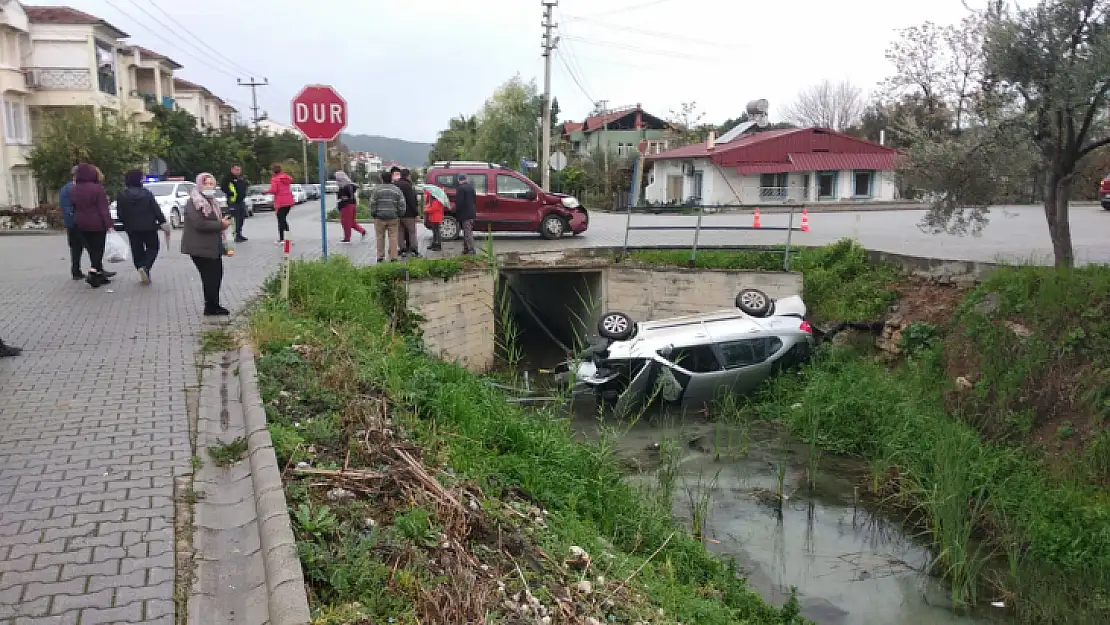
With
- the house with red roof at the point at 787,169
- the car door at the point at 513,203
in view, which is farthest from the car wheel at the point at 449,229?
the house with red roof at the point at 787,169

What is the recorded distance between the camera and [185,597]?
14.1 ft

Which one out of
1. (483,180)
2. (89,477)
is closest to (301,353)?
(89,477)

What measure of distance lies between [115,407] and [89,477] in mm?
1610

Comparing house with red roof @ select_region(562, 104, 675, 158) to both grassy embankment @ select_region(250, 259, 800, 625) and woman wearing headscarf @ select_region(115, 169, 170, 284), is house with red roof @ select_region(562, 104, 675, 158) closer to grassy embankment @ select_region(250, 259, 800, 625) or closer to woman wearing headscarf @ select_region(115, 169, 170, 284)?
woman wearing headscarf @ select_region(115, 169, 170, 284)

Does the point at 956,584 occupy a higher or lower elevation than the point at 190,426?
lower

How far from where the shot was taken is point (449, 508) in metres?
5.69

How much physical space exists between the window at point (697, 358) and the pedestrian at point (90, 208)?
877cm

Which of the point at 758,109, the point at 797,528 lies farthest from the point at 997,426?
the point at 758,109

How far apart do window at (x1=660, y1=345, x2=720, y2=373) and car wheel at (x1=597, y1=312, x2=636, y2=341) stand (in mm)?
1094

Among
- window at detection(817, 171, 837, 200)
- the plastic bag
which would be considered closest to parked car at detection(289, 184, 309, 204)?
window at detection(817, 171, 837, 200)

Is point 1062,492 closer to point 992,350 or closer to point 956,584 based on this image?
point 956,584

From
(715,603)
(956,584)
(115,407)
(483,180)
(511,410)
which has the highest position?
(483,180)

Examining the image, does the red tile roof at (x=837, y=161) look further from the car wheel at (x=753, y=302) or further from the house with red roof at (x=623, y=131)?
the car wheel at (x=753, y=302)

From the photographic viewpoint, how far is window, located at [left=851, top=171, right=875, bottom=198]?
157ft
